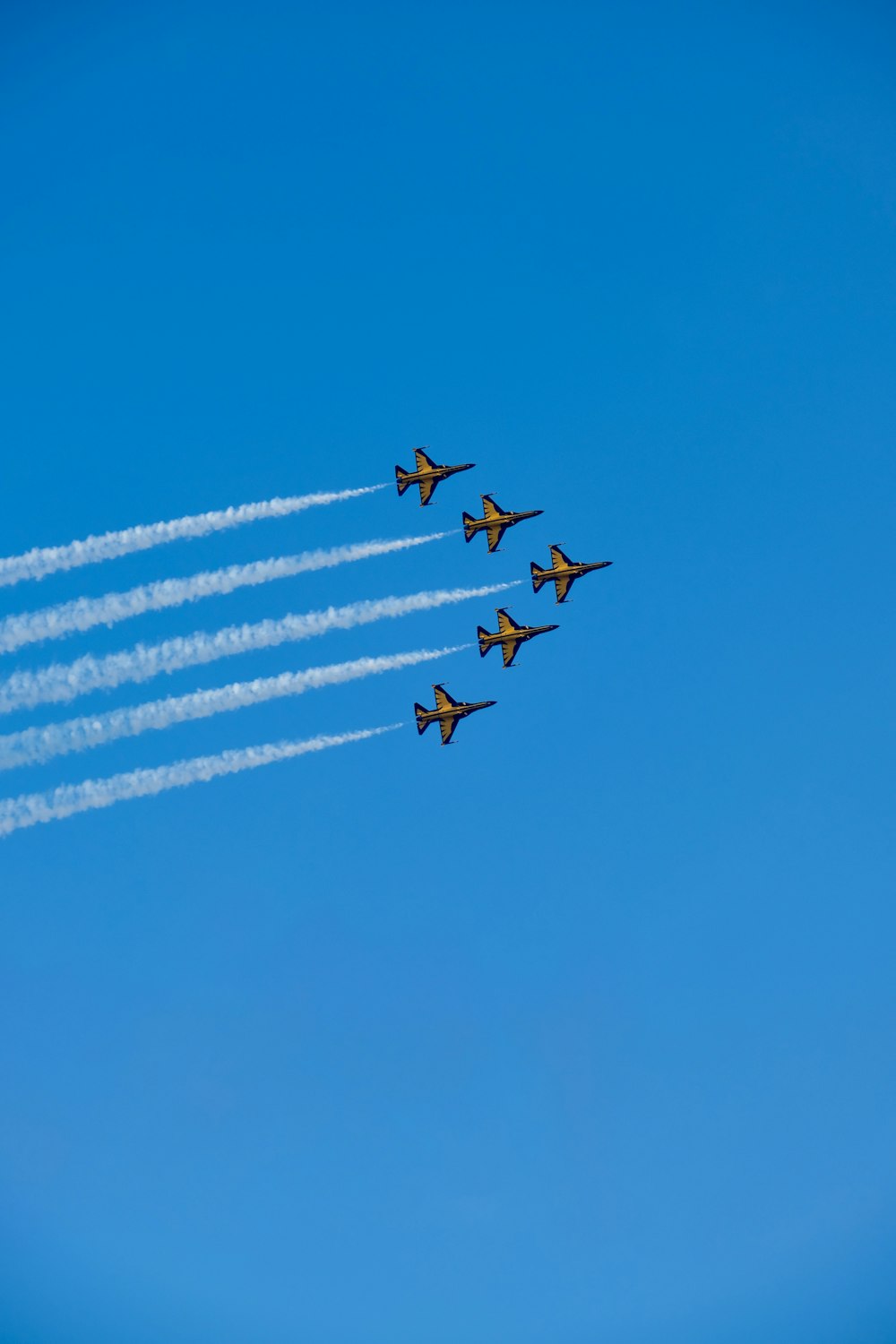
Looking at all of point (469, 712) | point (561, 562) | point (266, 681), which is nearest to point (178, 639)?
point (266, 681)

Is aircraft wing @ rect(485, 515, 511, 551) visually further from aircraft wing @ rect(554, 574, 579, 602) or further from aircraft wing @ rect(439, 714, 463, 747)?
aircraft wing @ rect(439, 714, 463, 747)

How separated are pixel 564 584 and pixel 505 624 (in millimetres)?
5255

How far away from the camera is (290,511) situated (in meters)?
105

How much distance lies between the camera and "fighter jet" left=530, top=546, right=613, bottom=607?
109438mm

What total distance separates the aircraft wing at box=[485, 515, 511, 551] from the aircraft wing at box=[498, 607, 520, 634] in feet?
15.2

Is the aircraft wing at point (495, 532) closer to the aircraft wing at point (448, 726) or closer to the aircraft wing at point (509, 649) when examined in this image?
the aircraft wing at point (509, 649)

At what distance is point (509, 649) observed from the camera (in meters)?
108

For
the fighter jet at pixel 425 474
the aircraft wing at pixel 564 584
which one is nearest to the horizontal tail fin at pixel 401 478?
the fighter jet at pixel 425 474

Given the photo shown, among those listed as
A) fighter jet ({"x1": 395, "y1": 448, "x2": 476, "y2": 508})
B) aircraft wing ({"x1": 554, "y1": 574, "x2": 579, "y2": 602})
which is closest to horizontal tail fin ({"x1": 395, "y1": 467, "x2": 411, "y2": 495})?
fighter jet ({"x1": 395, "y1": 448, "x2": 476, "y2": 508})

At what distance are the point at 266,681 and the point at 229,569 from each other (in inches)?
318

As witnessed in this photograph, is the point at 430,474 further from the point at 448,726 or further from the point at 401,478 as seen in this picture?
the point at 448,726

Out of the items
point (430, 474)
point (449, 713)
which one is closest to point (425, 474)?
point (430, 474)

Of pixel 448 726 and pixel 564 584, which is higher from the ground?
pixel 564 584

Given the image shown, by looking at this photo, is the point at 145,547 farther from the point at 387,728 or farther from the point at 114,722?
the point at 387,728
